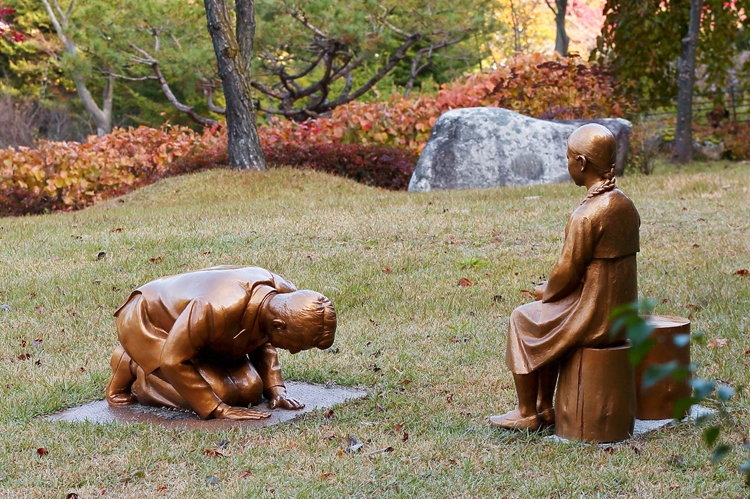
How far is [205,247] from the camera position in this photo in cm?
919

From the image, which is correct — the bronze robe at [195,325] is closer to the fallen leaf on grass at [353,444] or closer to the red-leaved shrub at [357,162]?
the fallen leaf on grass at [353,444]

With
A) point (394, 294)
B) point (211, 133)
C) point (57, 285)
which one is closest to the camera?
point (394, 294)

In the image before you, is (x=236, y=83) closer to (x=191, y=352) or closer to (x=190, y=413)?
(x=190, y=413)

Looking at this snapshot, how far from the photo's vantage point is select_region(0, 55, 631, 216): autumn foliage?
1489cm

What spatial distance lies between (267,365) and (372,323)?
189cm

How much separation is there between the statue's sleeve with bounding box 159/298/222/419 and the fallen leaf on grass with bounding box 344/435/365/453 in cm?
74

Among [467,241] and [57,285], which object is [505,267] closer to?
[467,241]

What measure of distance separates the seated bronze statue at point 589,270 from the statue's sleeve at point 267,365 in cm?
143

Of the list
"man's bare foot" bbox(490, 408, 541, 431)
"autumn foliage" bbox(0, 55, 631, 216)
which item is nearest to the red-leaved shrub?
"autumn foliage" bbox(0, 55, 631, 216)

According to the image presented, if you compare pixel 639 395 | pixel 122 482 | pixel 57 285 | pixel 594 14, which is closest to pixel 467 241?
pixel 57 285

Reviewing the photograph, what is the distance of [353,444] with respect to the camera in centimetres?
416

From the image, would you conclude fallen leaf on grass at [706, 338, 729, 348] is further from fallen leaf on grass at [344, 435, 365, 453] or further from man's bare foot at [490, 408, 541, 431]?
fallen leaf on grass at [344, 435, 365, 453]

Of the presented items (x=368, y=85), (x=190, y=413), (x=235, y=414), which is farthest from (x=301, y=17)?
(x=235, y=414)

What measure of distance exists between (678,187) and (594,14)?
22.8 metres
